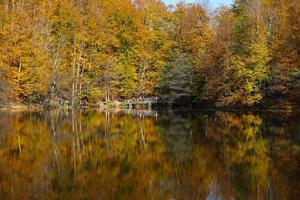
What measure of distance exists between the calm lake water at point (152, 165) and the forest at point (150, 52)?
2136 centimetres

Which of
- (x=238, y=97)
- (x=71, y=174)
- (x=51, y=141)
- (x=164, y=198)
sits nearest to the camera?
(x=164, y=198)

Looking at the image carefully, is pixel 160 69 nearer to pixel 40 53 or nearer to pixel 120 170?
pixel 40 53

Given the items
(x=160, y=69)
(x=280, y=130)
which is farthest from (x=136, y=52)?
(x=280, y=130)

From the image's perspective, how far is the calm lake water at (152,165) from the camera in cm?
1013

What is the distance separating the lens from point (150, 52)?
191 ft

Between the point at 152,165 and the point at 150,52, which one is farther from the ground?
the point at 150,52

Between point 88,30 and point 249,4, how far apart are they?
774 inches

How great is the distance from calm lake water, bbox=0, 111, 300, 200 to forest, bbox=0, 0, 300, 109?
70.1 ft

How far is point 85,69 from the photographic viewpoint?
183 feet

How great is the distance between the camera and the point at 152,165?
1360 cm

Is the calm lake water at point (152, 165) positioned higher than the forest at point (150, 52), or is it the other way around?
the forest at point (150, 52)

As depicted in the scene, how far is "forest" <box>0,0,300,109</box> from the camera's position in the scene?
4294cm

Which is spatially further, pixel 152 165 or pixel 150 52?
pixel 150 52

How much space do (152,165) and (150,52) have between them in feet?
149
